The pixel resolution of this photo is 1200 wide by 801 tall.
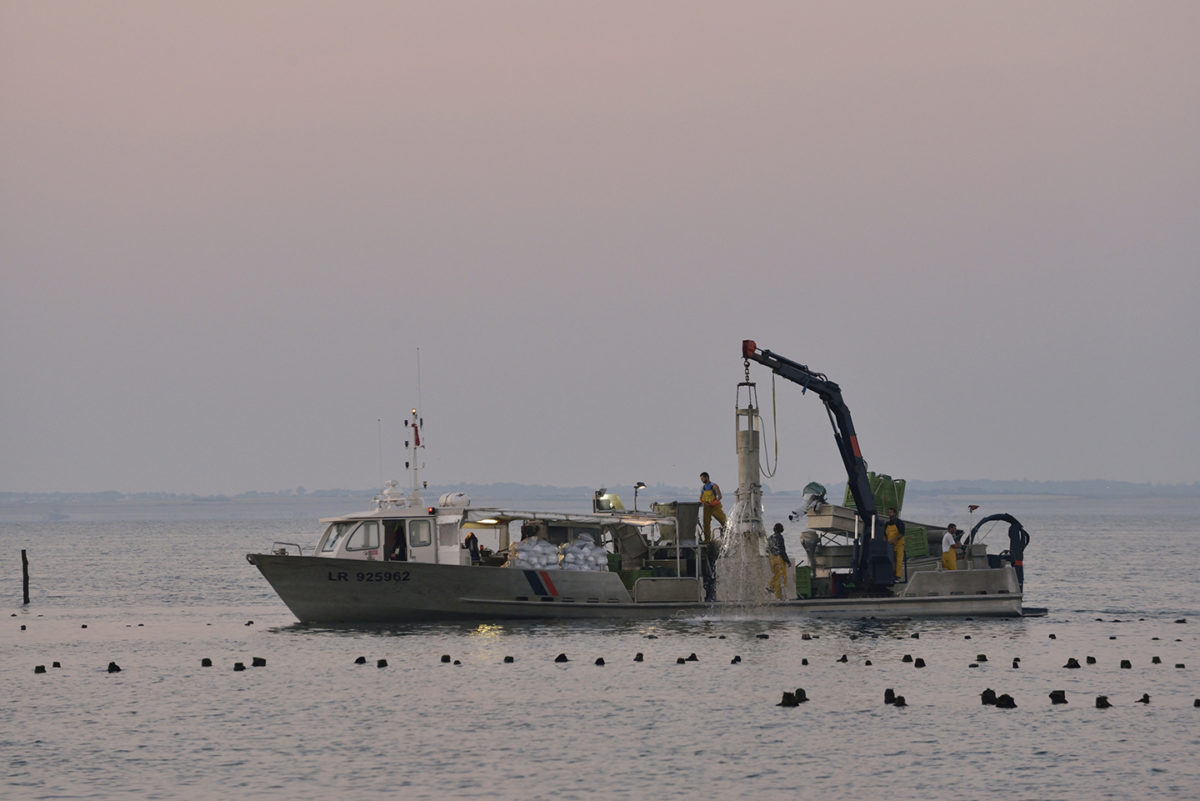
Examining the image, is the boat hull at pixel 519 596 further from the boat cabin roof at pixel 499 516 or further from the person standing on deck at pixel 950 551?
the boat cabin roof at pixel 499 516

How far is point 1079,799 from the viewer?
76.6ft

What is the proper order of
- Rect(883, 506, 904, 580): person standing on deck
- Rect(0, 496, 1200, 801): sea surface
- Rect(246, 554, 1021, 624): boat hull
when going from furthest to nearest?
Rect(883, 506, 904, 580): person standing on deck → Rect(246, 554, 1021, 624): boat hull → Rect(0, 496, 1200, 801): sea surface

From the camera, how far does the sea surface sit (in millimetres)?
24922

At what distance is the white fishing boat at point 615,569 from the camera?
44.0 meters

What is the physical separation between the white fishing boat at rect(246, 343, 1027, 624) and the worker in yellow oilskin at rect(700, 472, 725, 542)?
323mm

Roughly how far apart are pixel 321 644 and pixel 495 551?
25.5 ft

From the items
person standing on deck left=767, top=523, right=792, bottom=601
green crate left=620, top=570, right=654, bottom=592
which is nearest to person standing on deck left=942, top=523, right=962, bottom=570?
person standing on deck left=767, top=523, right=792, bottom=601

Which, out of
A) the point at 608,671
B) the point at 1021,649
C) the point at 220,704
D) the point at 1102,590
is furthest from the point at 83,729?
the point at 1102,590

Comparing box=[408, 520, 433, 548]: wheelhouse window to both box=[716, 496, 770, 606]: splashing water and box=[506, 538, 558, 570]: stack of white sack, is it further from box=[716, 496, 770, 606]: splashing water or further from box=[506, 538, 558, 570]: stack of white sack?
box=[716, 496, 770, 606]: splashing water

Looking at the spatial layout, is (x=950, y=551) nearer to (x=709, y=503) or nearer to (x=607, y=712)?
(x=709, y=503)

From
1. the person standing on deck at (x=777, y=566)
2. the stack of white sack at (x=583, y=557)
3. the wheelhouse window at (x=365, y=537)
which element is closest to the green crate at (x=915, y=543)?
the person standing on deck at (x=777, y=566)

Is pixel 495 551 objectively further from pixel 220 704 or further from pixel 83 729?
pixel 83 729

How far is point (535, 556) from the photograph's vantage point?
44.8 metres

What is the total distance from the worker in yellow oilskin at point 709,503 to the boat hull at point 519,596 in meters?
2.10
